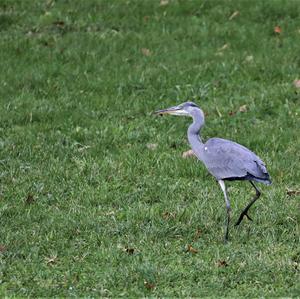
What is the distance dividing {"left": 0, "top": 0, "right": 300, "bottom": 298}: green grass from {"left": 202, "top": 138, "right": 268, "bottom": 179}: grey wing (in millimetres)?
577

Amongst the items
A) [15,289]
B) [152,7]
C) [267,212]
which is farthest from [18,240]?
[152,7]

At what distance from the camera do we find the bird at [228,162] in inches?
257

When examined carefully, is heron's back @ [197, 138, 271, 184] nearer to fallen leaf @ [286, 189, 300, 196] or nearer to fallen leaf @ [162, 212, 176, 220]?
fallen leaf @ [162, 212, 176, 220]

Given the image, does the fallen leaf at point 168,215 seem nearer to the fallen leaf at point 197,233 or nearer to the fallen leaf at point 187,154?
the fallen leaf at point 197,233

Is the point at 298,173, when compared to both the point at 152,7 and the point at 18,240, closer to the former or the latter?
the point at 18,240

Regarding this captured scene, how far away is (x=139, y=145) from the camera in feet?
29.9

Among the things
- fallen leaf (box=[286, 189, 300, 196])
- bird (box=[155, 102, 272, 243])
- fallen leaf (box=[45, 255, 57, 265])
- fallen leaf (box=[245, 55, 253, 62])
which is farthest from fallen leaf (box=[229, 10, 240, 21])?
fallen leaf (box=[45, 255, 57, 265])

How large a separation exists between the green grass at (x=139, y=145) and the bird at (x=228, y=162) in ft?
1.50

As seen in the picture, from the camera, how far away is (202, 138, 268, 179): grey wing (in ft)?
21.4

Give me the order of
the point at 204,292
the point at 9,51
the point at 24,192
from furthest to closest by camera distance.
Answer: the point at 9,51 → the point at 24,192 → the point at 204,292

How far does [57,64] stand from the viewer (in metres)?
11.4

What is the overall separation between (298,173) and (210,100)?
2.47m

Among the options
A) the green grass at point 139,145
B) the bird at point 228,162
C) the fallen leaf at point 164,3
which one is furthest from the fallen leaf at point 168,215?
the fallen leaf at point 164,3

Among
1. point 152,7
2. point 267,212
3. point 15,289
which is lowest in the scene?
point 152,7
